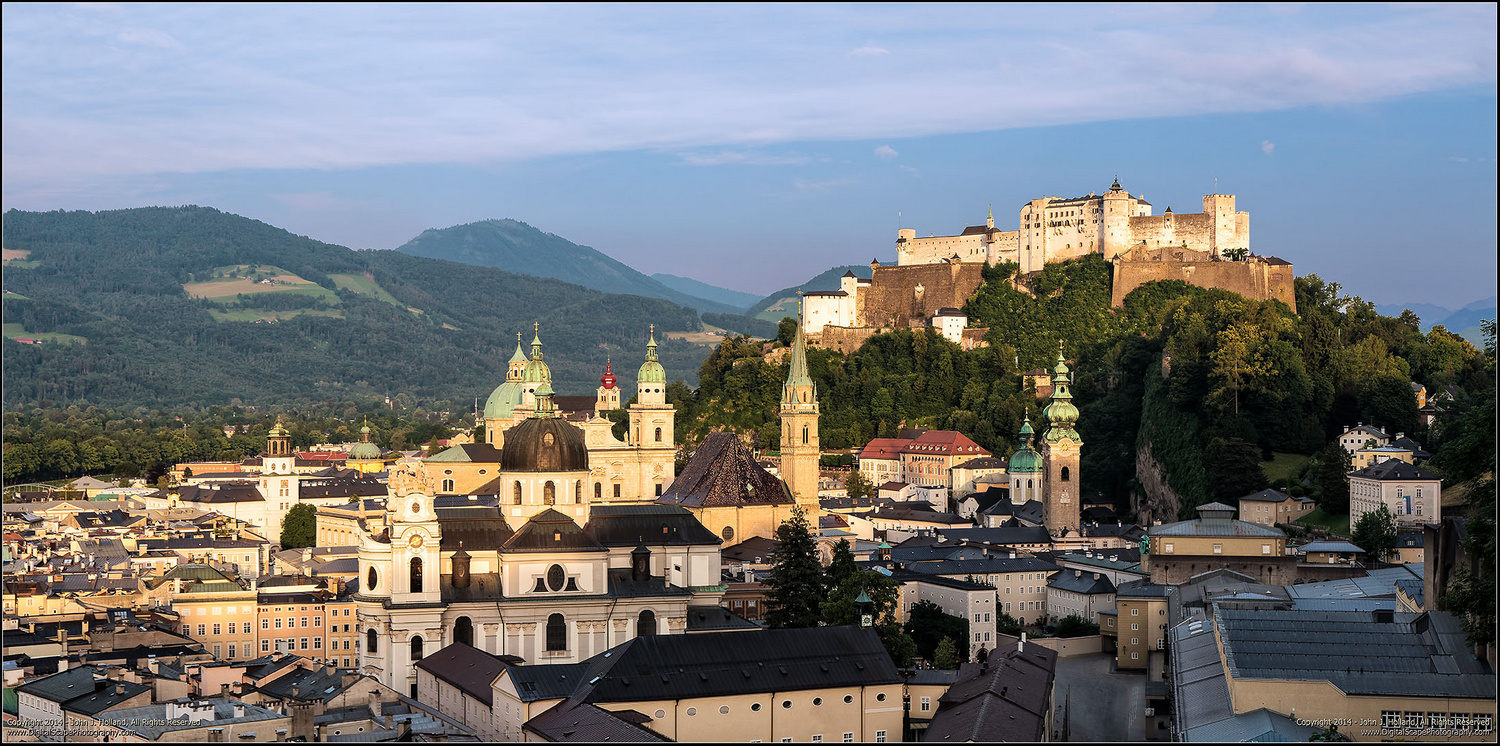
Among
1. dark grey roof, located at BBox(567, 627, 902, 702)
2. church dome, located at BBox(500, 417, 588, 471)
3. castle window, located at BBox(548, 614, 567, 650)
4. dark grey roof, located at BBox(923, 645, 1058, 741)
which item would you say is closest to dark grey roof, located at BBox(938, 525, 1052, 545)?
dark grey roof, located at BBox(923, 645, 1058, 741)

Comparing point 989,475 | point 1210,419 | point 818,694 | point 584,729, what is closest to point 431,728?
point 584,729

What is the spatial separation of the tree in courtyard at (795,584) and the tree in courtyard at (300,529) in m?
43.1

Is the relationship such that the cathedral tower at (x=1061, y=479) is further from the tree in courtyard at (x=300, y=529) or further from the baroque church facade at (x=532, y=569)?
the tree in courtyard at (x=300, y=529)

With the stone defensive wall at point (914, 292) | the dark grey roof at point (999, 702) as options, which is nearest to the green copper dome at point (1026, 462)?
the stone defensive wall at point (914, 292)

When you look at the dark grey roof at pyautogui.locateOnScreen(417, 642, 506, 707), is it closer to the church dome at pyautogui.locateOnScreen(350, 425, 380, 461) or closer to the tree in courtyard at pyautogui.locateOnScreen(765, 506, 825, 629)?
the tree in courtyard at pyautogui.locateOnScreen(765, 506, 825, 629)

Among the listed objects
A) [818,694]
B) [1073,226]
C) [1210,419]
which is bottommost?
[818,694]

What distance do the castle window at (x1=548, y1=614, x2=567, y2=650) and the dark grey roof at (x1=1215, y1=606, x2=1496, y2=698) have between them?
1803cm

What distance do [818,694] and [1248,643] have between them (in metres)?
9.68

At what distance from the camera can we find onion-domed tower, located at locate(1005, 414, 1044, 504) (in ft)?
268

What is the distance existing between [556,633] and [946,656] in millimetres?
11694

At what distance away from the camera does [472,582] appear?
4700cm

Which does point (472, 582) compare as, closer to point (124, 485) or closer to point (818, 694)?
point (818, 694)

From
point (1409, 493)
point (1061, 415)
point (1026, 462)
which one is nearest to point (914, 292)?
point (1026, 462)

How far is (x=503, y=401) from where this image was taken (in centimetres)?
8862
